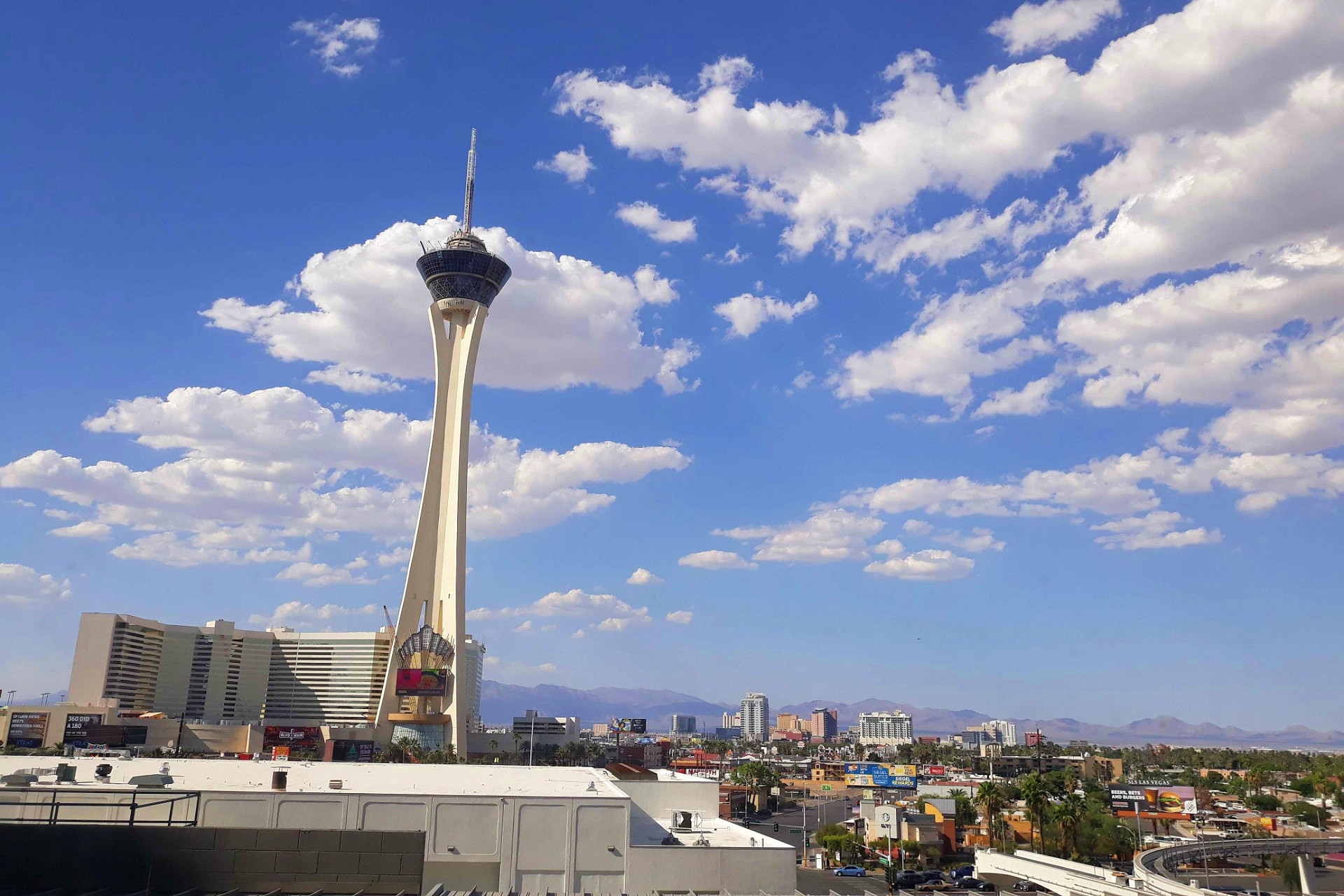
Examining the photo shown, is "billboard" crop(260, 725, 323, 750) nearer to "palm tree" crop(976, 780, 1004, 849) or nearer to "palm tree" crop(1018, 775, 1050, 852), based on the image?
"palm tree" crop(976, 780, 1004, 849)

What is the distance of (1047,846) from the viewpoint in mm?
91562

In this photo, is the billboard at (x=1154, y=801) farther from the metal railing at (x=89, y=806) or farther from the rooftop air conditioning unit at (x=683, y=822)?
the metal railing at (x=89, y=806)

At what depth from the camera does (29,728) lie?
154m

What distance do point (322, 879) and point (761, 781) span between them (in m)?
139

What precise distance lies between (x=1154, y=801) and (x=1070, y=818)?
44.0m

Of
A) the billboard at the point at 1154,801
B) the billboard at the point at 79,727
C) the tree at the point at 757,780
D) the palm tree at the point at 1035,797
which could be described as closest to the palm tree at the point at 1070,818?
the palm tree at the point at 1035,797

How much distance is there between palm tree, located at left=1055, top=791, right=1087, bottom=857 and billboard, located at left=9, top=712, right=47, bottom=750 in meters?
147

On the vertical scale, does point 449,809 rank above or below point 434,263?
below

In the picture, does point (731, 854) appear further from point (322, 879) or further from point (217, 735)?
point (217, 735)

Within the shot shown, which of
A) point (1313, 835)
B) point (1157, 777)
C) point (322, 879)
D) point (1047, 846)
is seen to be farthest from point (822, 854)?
point (1157, 777)

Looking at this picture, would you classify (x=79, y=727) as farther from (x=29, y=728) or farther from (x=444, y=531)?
(x=444, y=531)

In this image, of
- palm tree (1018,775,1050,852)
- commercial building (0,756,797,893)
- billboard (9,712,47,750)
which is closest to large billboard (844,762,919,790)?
palm tree (1018,775,1050,852)

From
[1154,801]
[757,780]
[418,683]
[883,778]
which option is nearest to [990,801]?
[1154,801]

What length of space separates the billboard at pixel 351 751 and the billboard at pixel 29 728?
149ft
